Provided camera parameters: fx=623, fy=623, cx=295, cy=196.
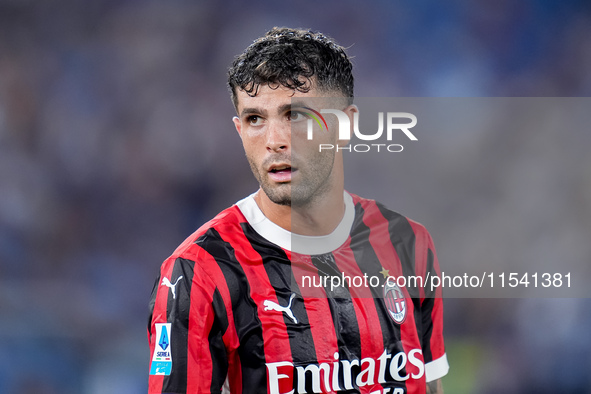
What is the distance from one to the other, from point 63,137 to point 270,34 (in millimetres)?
2310

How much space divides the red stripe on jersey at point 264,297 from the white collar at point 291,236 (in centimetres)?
8

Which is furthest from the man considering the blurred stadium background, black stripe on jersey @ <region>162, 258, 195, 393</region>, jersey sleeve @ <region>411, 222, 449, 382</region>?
the blurred stadium background

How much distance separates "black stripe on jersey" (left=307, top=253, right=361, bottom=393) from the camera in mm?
2250

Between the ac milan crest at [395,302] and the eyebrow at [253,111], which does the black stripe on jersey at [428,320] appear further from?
the eyebrow at [253,111]

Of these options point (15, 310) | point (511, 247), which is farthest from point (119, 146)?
point (511, 247)

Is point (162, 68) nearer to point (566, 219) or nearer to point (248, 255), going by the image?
point (248, 255)

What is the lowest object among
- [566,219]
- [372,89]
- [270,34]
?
[566,219]

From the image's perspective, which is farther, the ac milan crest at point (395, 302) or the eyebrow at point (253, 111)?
the ac milan crest at point (395, 302)

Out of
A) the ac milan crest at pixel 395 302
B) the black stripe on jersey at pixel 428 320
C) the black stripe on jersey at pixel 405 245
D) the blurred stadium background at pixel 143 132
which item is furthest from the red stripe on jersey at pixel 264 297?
the blurred stadium background at pixel 143 132

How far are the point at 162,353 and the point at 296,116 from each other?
36.7 inches

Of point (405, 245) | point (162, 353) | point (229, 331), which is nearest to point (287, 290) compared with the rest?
point (229, 331)

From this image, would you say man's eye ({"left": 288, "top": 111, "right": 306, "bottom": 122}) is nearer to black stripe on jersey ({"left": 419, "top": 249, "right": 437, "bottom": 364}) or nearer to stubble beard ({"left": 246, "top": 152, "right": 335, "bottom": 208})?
stubble beard ({"left": 246, "top": 152, "right": 335, "bottom": 208})

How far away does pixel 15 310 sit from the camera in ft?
13.2

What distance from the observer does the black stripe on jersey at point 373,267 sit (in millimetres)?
2324
